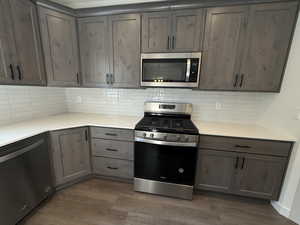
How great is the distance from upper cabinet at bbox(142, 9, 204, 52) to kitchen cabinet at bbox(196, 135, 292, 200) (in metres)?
1.21

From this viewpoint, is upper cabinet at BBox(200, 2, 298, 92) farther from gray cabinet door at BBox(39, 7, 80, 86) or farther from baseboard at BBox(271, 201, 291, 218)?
gray cabinet door at BBox(39, 7, 80, 86)

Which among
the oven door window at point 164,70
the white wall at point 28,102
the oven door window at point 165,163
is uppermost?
the oven door window at point 164,70

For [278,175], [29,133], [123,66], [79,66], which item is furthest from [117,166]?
[278,175]

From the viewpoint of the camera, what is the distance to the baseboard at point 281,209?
1.64m

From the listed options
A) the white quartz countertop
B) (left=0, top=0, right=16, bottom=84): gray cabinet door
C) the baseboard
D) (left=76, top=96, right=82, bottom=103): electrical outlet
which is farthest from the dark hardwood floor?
(left=0, top=0, right=16, bottom=84): gray cabinet door

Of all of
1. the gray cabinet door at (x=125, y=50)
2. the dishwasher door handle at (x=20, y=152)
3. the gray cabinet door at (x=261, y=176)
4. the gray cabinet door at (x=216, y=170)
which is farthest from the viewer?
the gray cabinet door at (x=125, y=50)

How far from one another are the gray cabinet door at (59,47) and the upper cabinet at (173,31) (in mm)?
1067

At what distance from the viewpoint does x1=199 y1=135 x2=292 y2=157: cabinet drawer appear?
5.27 ft

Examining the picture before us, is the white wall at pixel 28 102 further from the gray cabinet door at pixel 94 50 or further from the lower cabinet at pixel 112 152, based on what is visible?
the lower cabinet at pixel 112 152

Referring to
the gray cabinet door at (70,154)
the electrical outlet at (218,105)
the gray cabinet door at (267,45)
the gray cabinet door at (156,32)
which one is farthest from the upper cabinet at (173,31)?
the gray cabinet door at (70,154)

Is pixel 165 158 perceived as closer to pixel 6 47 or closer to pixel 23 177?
pixel 23 177

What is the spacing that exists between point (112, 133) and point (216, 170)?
147 cm

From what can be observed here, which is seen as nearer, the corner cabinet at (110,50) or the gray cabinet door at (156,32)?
the gray cabinet door at (156,32)

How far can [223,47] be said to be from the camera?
1.78m
